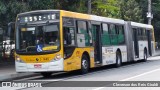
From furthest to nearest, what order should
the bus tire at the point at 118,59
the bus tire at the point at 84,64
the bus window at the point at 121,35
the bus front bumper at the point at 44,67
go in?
the bus window at the point at 121,35
the bus tire at the point at 118,59
the bus tire at the point at 84,64
the bus front bumper at the point at 44,67

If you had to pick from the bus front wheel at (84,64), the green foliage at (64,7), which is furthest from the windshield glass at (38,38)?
the green foliage at (64,7)

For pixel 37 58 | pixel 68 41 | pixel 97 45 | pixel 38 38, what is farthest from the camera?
pixel 97 45

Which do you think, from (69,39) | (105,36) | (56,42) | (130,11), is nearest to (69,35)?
(69,39)

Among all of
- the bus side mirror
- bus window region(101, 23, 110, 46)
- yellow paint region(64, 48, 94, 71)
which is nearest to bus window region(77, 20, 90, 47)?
yellow paint region(64, 48, 94, 71)

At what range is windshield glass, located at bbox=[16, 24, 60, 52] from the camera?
693 inches

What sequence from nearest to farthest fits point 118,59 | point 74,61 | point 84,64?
point 74,61, point 84,64, point 118,59

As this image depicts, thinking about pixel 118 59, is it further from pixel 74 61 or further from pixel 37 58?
pixel 37 58

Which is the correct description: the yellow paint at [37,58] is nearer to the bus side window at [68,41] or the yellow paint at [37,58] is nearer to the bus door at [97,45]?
the bus side window at [68,41]

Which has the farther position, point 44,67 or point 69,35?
point 69,35

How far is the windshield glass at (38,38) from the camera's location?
17594 millimetres

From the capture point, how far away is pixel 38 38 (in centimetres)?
1783

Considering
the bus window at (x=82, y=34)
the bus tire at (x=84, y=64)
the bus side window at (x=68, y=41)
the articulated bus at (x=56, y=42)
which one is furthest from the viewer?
the bus tire at (x=84, y=64)

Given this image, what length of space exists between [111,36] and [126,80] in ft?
26.3

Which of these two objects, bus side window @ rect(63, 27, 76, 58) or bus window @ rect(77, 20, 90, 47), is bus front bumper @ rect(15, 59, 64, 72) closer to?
bus side window @ rect(63, 27, 76, 58)
